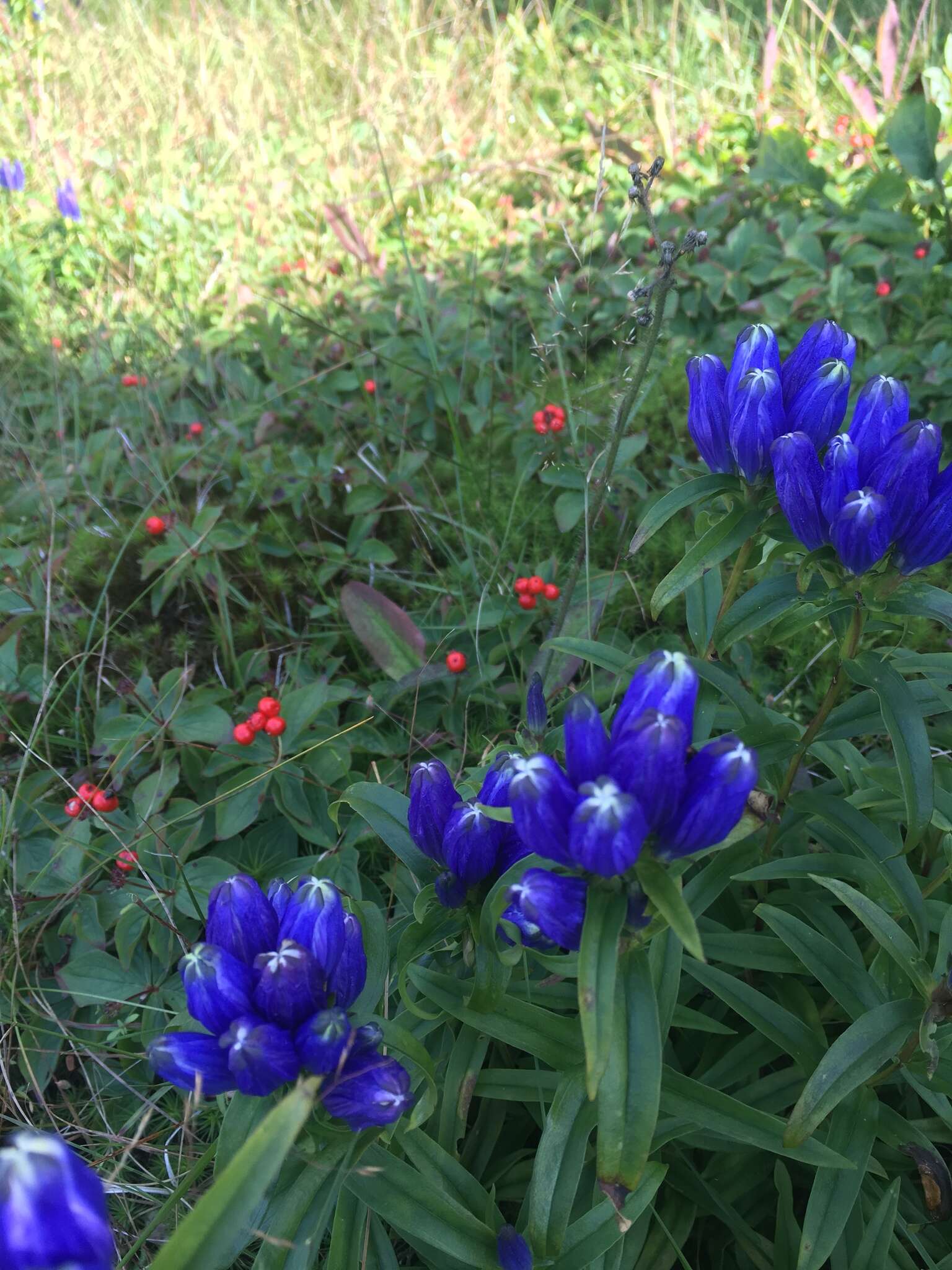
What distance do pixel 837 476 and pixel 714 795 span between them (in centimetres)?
59

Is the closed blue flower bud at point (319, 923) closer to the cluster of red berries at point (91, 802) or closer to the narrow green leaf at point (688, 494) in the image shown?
the narrow green leaf at point (688, 494)

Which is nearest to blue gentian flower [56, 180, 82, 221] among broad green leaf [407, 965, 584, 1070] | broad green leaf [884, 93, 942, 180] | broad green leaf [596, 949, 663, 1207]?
broad green leaf [884, 93, 942, 180]

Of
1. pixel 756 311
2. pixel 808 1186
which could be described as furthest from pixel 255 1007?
pixel 756 311

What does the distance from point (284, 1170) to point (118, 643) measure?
186 centimetres

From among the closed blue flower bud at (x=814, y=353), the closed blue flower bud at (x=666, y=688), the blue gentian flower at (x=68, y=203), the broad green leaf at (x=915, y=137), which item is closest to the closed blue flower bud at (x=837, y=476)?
the closed blue flower bud at (x=814, y=353)

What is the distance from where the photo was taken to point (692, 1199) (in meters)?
1.66

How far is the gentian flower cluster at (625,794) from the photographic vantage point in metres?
1.06

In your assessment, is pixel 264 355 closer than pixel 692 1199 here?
No

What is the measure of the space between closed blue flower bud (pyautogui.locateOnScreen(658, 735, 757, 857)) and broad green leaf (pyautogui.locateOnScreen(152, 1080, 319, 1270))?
19.4 inches

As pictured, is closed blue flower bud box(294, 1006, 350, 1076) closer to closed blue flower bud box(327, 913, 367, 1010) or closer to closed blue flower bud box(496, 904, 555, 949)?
closed blue flower bud box(327, 913, 367, 1010)

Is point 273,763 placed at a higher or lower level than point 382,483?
lower

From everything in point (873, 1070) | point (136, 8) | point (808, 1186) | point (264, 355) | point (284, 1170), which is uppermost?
point (136, 8)

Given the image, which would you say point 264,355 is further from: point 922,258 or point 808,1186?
point 808,1186

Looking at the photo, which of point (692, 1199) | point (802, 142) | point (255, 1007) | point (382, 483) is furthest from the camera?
point (802, 142)
